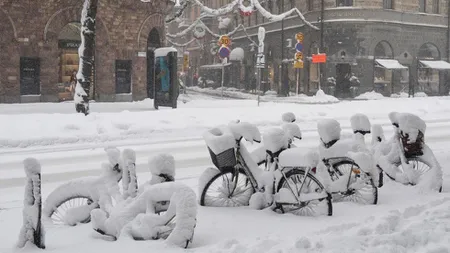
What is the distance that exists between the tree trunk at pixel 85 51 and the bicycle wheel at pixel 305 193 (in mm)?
12689

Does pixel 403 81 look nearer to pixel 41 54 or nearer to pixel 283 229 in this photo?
pixel 41 54

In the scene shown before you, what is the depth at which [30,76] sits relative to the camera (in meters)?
25.9

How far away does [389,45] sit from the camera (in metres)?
38.9

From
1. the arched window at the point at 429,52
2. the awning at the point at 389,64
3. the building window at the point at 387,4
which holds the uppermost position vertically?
the building window at the point at 387,4

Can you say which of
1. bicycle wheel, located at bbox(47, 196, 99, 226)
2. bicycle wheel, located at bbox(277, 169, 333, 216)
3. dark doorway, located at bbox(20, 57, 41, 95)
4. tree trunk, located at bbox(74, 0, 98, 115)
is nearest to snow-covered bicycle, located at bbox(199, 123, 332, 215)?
bicycle wheel, located at bbox(277, 169, 333, 216)

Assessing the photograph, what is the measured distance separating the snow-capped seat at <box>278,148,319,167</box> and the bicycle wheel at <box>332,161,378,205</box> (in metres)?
0.94

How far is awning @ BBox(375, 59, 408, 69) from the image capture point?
3756 centimetres

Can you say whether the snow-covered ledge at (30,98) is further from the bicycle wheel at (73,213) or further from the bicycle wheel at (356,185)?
the bicycle wheel at (356,185)

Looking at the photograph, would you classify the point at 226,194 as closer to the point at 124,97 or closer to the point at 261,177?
the point at 261,177

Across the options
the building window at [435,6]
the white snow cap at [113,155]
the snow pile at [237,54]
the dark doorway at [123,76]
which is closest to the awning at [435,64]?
the building window at [435,6]

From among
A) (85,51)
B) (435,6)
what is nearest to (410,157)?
(85,51)

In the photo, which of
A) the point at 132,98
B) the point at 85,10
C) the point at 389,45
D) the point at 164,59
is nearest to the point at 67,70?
the point at 132,98

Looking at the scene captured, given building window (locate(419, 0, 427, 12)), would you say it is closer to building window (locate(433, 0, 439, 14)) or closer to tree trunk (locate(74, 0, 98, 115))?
building window (locate(433, 0, 439, 14))

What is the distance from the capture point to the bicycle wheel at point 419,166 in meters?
7.83
